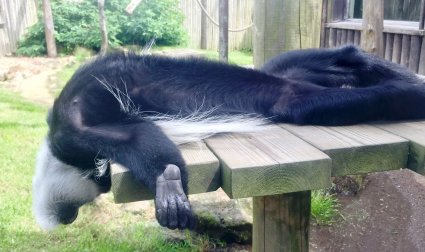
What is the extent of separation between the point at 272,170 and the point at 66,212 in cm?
121

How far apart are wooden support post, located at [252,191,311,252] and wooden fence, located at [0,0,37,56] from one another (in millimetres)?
8423

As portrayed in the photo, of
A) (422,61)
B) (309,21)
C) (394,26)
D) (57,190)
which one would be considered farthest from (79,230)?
(394,26)

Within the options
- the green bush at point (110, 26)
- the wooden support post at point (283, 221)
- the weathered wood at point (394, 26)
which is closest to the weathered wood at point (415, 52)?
the weathered wood at point (394, 26)

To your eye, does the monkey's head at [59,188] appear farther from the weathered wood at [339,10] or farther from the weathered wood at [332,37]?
the weathered wood at [339,10]

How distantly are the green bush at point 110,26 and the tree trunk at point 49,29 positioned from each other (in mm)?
258

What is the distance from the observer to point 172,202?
1271mm

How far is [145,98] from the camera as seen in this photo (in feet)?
5.66

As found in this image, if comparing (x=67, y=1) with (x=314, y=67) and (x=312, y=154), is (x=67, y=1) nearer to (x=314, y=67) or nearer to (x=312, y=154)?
(x=314, y=67)

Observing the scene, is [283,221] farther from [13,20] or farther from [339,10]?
[13,20]

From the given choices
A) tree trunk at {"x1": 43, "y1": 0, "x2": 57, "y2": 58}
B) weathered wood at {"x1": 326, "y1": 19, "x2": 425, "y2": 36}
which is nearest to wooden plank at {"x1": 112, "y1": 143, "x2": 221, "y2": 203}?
weathered wood at {"x1": 326, "y1": 19, "x2": 425, "y2": 36}

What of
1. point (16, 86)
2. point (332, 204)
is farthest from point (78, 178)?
point (16, 86)

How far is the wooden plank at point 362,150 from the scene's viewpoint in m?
1.32

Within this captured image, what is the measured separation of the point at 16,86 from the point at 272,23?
5442 mm

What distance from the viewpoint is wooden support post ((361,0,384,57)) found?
2.92 meters
